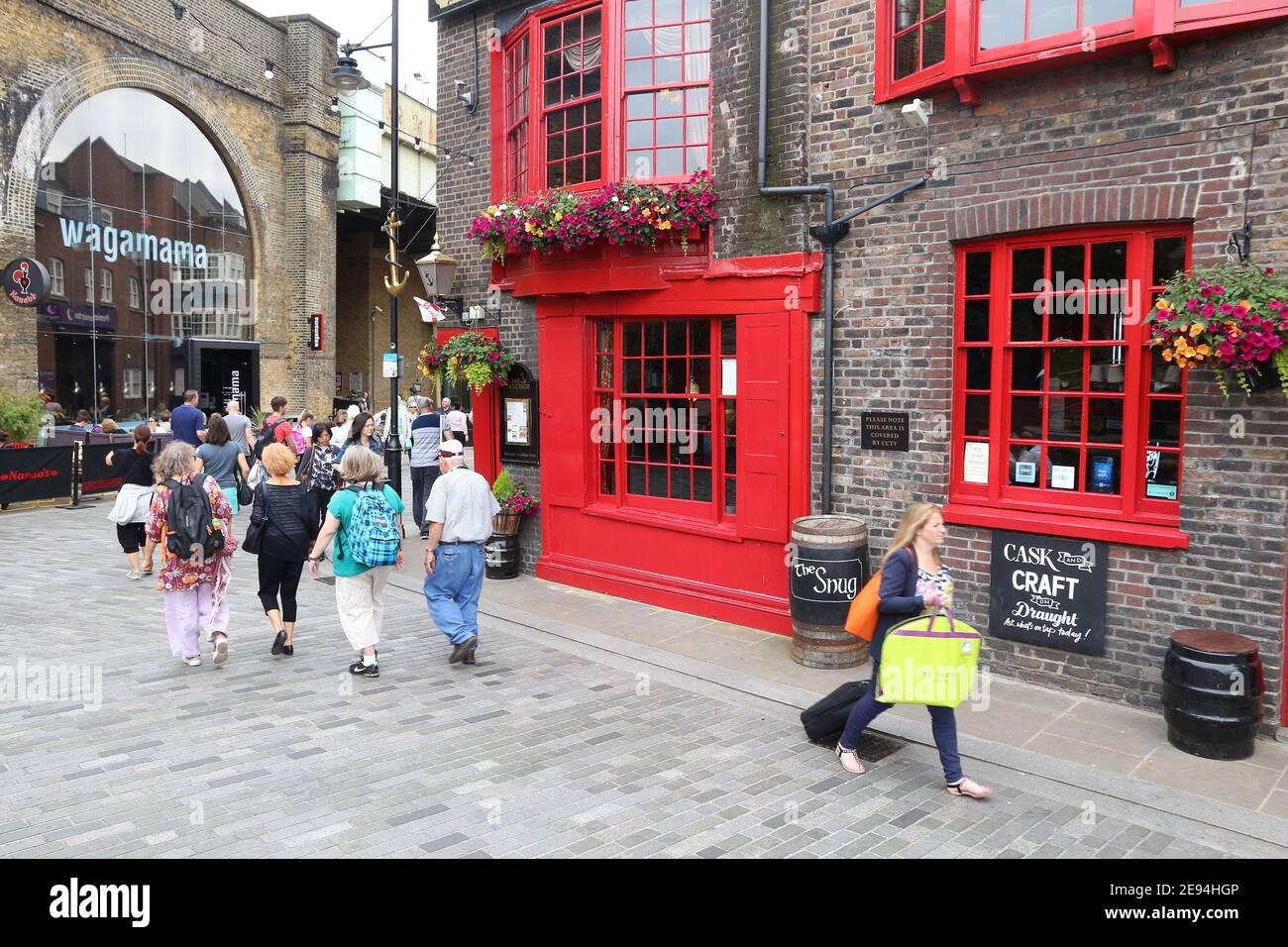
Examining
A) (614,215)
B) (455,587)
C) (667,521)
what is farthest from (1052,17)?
(455,587)

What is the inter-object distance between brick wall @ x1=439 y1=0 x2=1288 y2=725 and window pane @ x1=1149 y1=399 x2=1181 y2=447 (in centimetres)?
28

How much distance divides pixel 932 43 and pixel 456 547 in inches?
217

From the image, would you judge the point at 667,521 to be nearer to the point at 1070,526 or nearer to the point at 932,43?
the point at 1070,526

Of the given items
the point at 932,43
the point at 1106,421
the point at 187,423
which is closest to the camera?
the point at 1106,421

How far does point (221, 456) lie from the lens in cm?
1203

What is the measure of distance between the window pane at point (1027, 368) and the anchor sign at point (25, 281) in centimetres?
1786

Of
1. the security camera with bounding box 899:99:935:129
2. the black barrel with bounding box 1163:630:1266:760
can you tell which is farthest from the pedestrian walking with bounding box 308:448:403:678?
the black barrel with bounding box 1163:630:1266:760

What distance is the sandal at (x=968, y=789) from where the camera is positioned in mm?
5281

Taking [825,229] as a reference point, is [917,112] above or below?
above

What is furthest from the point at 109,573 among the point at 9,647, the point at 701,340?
the point at 701,340

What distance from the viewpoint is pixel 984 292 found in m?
7.54

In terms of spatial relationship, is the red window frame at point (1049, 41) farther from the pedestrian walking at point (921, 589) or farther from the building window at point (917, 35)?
the pedestrian walking at point (921, 589)

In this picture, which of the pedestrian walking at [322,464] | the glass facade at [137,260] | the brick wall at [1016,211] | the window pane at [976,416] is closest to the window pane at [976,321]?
the brick wall at [1016,211]
